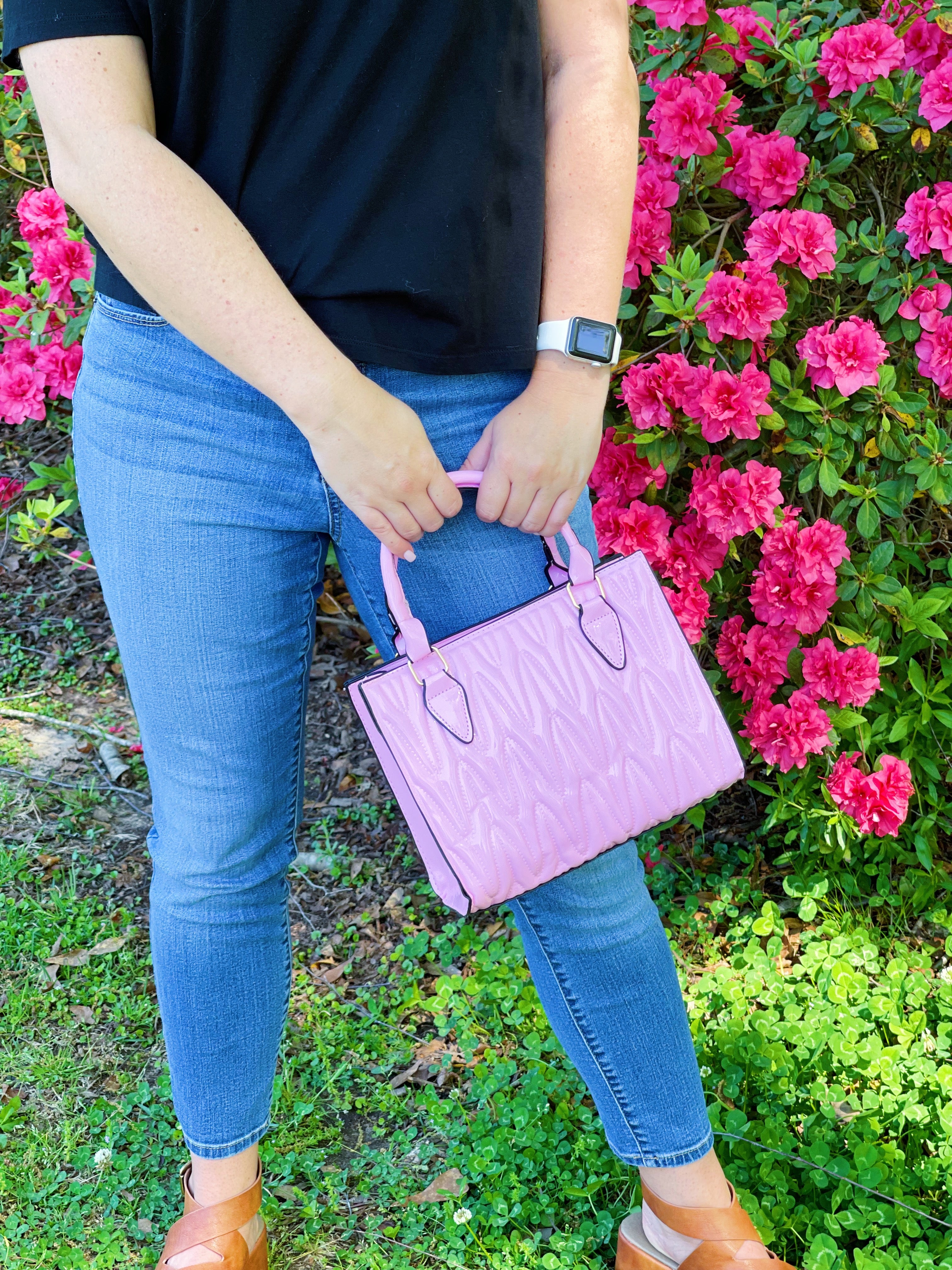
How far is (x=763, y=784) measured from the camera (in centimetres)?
225

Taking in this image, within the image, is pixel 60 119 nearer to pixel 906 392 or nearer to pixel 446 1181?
pixel 906 392

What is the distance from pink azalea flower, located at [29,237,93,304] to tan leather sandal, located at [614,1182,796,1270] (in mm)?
2082

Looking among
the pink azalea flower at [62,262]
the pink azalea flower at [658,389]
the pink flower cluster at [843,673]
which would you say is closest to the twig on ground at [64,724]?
the pink azalea flower at [62,262]

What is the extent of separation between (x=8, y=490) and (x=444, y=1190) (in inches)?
87.4

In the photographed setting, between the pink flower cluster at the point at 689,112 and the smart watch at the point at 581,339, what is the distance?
759 mm

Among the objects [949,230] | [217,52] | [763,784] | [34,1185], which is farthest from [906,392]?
[34,1185]

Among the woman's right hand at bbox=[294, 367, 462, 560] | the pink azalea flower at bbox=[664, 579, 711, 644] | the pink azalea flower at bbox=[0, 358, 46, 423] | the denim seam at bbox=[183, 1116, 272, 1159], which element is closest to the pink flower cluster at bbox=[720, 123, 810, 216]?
the pink azalea flower at bbox=[664, 579, 711, 644]

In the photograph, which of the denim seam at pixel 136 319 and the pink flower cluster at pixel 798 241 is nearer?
the denim seam at pixel 136 319

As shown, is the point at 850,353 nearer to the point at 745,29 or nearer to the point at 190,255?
the point at 745,29

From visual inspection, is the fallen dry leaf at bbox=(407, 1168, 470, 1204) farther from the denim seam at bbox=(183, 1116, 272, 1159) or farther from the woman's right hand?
the woman's right hand

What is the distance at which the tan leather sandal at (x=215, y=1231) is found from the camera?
156 cm

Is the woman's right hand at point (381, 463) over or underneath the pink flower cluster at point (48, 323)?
over

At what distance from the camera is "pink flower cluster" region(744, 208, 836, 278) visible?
6.11 ft

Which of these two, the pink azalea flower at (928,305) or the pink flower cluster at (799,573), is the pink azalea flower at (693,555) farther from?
the pink azalea flower at (928,305)
